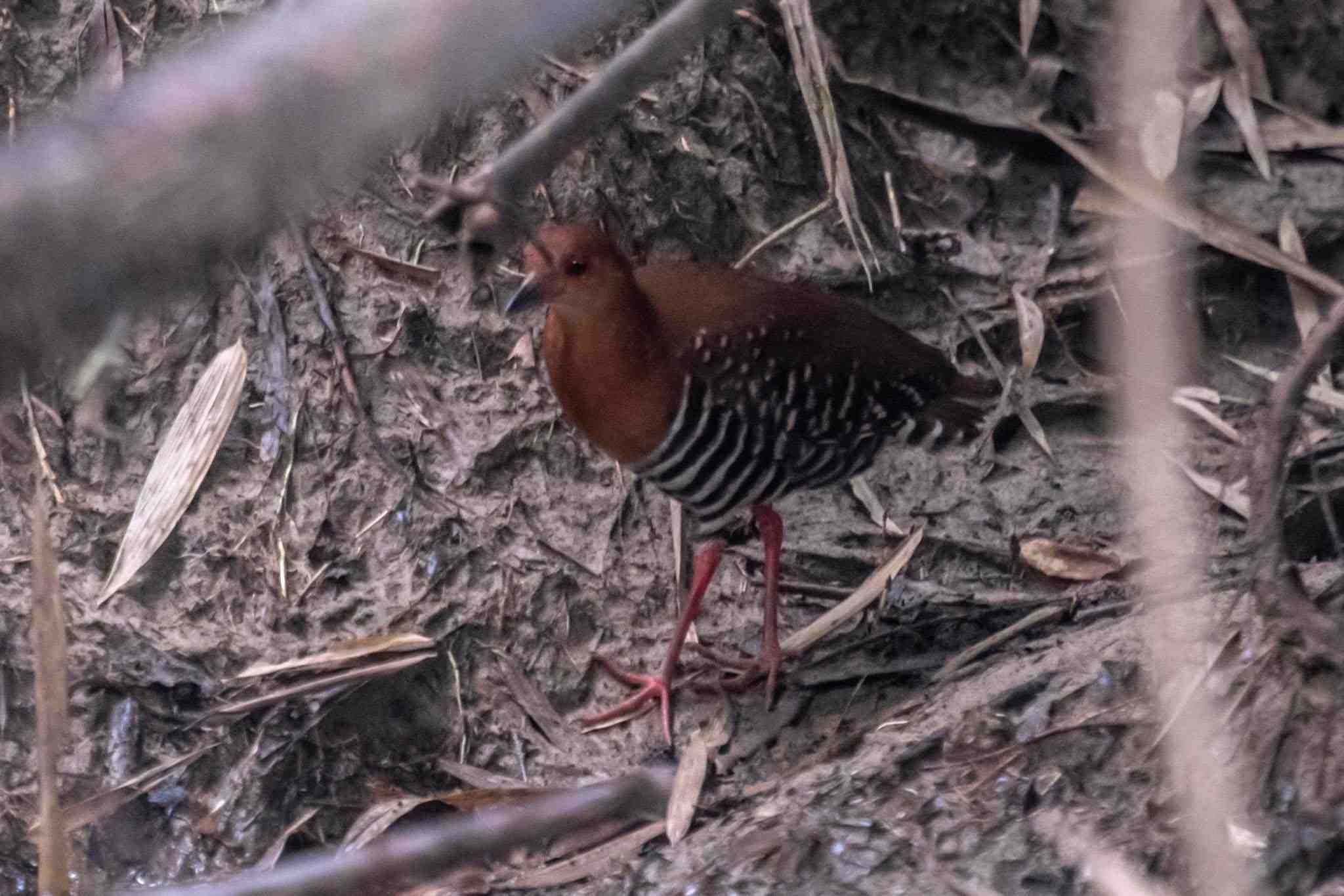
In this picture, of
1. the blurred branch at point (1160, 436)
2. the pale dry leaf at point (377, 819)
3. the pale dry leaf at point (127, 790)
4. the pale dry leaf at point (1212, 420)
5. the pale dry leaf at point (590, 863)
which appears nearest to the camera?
the blurred branch at point (1160, 436)

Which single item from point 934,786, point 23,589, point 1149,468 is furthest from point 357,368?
point 1149,468

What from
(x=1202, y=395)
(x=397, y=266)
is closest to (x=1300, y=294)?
(x=1202, y=395)

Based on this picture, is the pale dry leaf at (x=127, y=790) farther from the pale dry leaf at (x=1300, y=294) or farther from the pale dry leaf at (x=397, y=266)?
the pale dry leaf at (x=1300, y=294)

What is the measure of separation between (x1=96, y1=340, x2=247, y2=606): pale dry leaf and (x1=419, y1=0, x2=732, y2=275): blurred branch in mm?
2503

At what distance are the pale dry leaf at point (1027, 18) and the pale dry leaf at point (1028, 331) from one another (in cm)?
73

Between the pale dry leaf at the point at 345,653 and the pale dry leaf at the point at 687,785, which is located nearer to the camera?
the pale dry leaf at the point at 687,785

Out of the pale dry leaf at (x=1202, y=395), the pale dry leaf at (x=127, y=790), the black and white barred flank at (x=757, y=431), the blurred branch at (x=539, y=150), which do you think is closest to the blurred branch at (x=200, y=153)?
the blurred branch at (x=539, y=150)

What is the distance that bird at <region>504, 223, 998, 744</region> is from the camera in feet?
11.2

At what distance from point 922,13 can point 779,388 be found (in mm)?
1431

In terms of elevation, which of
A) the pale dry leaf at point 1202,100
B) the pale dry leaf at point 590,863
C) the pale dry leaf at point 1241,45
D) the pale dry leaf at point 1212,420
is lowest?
the pale dry leaf at point 590,863

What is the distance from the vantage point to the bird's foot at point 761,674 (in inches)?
141

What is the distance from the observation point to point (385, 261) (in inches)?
151

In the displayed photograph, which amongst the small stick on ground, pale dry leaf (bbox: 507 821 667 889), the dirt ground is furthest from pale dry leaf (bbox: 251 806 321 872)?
the small stick on ground

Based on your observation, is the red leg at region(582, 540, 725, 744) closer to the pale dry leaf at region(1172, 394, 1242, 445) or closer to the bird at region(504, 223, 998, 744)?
the bird at region(504, 223, 998, 744)
